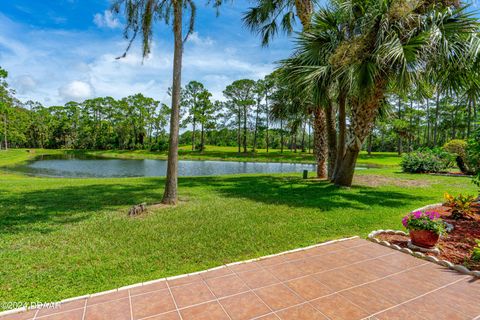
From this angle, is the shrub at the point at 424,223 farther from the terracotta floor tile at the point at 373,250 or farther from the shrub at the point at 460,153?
the shrub at the point at 460,153

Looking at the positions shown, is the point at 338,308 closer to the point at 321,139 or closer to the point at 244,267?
the point at 244,267

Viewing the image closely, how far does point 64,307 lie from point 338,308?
2.47 metres

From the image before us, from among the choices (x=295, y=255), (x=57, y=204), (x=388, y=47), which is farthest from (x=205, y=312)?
(x=388, y=47)

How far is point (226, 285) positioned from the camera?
266 centimetres

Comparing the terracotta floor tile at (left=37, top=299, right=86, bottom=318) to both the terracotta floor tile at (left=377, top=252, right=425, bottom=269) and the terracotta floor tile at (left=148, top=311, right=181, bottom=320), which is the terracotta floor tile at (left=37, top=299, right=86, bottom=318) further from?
the terracotta floor tile at (left=377, top=252, right=425, bottom=269)

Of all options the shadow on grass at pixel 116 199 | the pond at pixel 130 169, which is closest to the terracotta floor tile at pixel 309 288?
the shadow on grass at pixel 116 199

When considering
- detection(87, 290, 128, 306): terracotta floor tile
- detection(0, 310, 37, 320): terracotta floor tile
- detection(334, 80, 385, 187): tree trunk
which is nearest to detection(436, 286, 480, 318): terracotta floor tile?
detection(87, 290, 128, 306): terracotta floor tile

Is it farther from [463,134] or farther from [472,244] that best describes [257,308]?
[463,134]

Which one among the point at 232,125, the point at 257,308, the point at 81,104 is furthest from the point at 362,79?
the point at 81,104

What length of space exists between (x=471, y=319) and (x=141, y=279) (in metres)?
3.14

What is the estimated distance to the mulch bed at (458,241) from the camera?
340 cm

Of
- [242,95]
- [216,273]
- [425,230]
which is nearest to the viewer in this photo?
[216,273]

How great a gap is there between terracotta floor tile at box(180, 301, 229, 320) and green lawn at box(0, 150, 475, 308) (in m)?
0.77

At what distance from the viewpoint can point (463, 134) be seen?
3841cm
